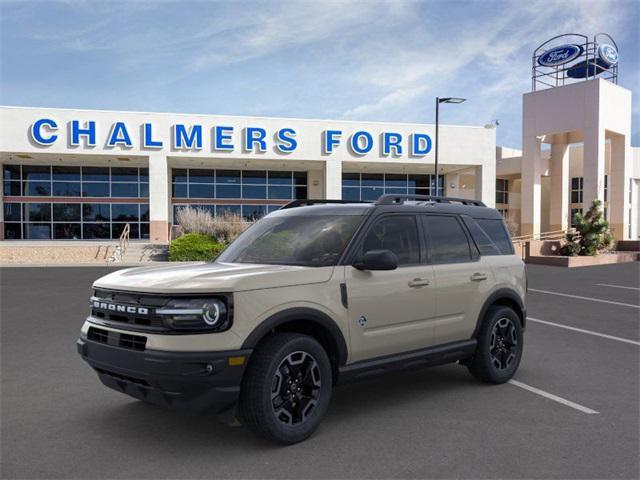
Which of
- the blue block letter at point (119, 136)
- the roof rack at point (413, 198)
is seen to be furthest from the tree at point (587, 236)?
the blue block letter at point (119, 136)

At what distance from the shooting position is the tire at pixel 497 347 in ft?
19.1

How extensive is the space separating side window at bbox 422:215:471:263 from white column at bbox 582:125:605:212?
3155 centimetres

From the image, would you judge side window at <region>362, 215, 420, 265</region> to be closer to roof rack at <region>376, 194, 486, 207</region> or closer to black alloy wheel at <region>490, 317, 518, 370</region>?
roof rack at <region>376, 194, 486, 207</region>

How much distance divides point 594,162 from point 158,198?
26.6m

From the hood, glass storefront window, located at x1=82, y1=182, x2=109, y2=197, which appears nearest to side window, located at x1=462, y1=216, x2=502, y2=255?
the hood

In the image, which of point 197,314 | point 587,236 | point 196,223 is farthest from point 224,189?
point 197,314

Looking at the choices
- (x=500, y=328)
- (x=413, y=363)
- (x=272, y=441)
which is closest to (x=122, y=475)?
(x=272, y=441)

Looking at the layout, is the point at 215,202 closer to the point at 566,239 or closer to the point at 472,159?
the point at 472,159

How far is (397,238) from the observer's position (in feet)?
17.2

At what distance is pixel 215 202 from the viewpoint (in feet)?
124

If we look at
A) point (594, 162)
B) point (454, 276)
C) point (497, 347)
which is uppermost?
point (594, 162)

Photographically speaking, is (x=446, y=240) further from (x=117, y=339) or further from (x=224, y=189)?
(x=224, y=189)

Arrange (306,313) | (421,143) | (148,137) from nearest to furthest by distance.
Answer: (306,313), (148,137), (421,143)

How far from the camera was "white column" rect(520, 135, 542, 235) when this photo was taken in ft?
117
